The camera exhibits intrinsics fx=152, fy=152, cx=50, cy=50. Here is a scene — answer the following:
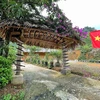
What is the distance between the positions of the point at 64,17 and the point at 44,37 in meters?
1.30

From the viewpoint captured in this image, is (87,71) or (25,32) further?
(87,71)

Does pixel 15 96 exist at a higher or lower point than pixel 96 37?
lower

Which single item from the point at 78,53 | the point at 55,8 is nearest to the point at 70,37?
the point at 55,8

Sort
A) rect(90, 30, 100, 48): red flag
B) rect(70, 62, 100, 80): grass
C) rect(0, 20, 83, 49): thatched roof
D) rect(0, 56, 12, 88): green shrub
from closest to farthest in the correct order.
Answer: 1. rect(0, 56, 12, 88): green shrub
2. rect(0, 20, 83, 49): thatched roof
3. rect(90, 30, 100, 48): red flag
4. rect(70, 62, 100, 80): grass

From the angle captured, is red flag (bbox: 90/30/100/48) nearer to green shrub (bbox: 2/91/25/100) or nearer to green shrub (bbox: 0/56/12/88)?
green shrub (bbox: 0/56/12/88)

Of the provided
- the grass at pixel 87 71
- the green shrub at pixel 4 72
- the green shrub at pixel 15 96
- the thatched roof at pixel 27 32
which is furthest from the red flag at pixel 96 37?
the green shrub at pixel 15 96

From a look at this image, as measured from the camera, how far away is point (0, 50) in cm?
541

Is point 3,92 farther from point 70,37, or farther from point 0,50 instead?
point 70,37

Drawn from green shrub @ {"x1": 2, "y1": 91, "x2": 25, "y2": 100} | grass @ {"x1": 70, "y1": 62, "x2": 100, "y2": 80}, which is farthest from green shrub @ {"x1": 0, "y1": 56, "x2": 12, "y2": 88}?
grass @ {"x1": 70, "y1": 62, "x2": 100, "y2": 80}

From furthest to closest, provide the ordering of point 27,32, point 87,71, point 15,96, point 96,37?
point 87,71
point 96,37
point 27,32
point 15,96

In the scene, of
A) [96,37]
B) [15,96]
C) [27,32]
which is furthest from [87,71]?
[15,96]

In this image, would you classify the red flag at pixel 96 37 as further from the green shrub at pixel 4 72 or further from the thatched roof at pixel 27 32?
the green shrub at pixel 4 72

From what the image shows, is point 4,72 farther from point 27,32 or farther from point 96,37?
point 96,37

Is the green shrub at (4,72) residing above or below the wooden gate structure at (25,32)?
below
